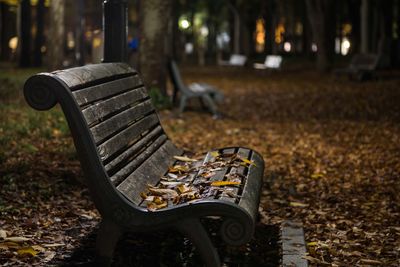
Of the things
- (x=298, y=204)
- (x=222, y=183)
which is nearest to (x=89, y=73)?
(x=222, y=183)

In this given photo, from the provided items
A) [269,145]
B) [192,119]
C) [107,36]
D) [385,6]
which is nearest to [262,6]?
[385,6]

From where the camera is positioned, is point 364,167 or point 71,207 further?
point 364,167

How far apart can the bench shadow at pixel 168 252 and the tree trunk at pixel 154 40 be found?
10.5 m

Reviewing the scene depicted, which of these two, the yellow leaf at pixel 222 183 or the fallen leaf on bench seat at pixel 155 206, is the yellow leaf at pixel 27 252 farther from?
the yellow leaf at pixel 222 183

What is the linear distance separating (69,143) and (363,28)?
2162 centimetres

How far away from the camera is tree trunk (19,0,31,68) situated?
3391 cm

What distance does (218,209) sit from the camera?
4.67 metres

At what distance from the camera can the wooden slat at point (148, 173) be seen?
514 cm

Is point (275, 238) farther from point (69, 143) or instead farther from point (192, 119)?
point (192, 119)

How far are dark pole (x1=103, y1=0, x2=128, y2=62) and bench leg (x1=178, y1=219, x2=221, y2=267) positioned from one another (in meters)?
2.68

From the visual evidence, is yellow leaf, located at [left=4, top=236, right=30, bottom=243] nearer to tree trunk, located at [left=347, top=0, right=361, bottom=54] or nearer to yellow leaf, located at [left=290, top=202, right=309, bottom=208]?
yellow leaf, located at [left=290, top=202, right=309, bottom=208]

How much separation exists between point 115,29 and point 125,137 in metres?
1.67

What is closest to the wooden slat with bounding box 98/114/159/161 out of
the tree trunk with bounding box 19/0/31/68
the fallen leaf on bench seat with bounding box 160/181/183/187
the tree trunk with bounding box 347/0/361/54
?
the fallen leaf on bench seat with bounding box 160/181/183/187

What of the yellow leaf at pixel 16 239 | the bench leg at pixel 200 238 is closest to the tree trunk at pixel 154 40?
the yellow leaf at pixel 16 239
